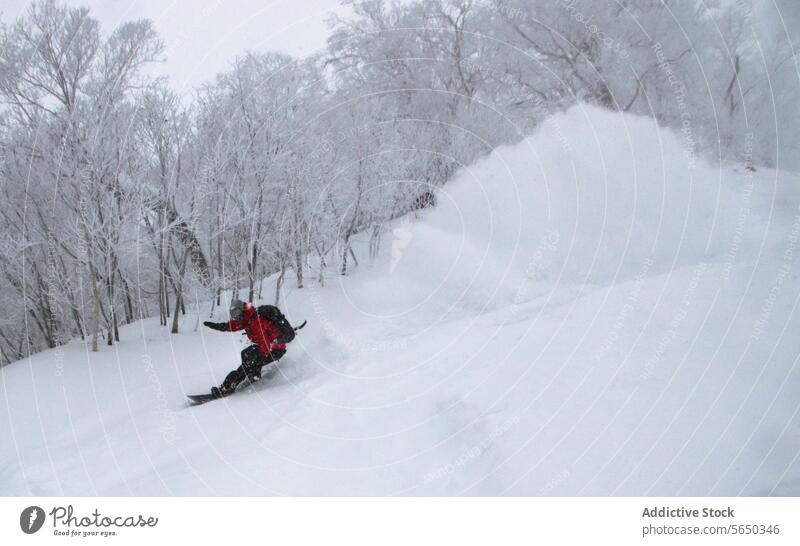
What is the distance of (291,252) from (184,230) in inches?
66.9

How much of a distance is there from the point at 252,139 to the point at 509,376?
5.51 metres

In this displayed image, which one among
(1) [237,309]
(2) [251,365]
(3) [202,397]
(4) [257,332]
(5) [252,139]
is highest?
(5) [252,139]

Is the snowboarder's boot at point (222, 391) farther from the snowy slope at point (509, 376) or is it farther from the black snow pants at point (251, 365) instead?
the snowy slope at point (509, 376)

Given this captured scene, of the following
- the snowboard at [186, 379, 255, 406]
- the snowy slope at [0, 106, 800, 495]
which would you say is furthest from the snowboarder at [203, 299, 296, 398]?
the snowy slope at [0, 106, 800, 495]

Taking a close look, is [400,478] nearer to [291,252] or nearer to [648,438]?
[648,438]

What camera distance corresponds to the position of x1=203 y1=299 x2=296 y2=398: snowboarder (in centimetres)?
527

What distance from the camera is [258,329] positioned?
532 cm

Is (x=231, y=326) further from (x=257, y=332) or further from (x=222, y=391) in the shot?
(x=222, y=391)

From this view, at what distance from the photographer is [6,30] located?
7.11 metres

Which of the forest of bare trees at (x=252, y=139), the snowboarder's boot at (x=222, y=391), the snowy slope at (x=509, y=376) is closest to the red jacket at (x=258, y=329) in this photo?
the snowy slope at (x=509, y=376)

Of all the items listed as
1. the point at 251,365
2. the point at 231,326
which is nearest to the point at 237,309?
the point at 231,326

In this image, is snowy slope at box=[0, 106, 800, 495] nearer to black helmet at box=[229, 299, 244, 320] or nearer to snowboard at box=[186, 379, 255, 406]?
snowboard at box=[186, 379, 255, 406]

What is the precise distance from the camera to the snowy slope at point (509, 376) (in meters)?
3.26
